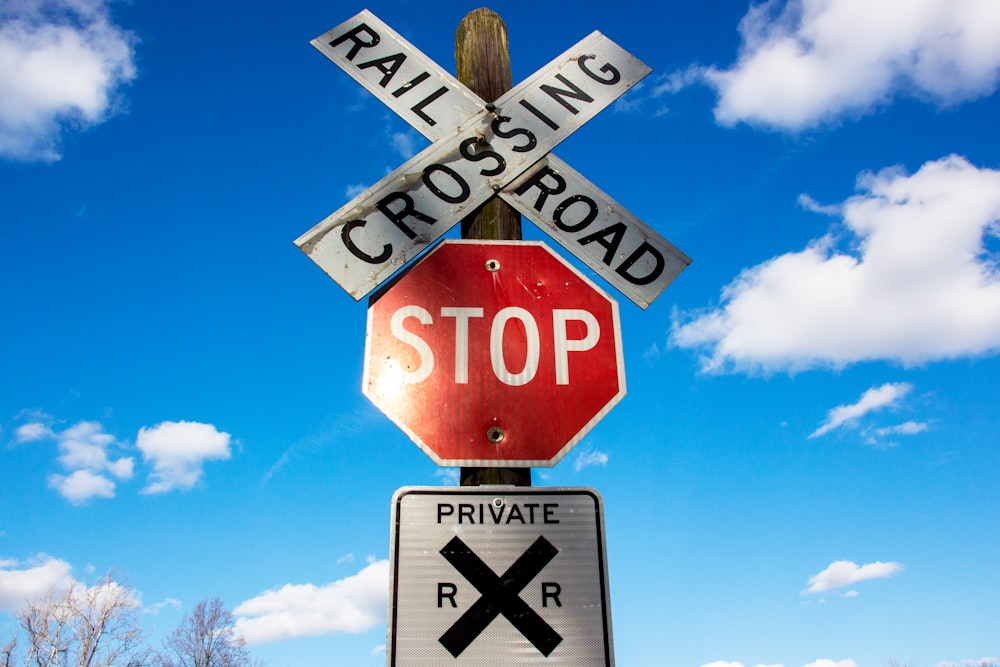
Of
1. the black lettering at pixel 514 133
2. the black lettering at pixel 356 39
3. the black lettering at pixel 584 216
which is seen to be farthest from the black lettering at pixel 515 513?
the black lettering at pixel 356 39

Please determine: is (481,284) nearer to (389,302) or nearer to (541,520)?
(389,302)

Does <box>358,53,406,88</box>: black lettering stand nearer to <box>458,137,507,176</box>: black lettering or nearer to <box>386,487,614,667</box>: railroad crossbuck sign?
<box>458,137,507,176</box>: black lettering

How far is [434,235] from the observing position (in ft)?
7.92

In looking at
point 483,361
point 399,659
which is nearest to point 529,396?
point 483,361

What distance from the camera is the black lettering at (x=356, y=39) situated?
2897 mm

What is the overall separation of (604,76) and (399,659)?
2.33m

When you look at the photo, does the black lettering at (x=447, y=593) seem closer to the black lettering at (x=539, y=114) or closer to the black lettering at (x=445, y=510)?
the black lettering at (x=445, y=510)

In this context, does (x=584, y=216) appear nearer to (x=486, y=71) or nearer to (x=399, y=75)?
(x=486, y=71)

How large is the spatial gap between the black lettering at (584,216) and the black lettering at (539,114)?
0.34 m

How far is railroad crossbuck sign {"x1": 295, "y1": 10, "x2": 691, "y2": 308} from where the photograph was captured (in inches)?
92.9

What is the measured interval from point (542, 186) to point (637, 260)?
46 cm

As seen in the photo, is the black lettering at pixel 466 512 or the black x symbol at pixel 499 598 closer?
the black x symbol at pixel 499 598

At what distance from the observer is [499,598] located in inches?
67.2

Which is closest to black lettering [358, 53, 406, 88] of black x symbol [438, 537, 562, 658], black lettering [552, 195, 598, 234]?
black lettering [552, 195, 598, 234]
